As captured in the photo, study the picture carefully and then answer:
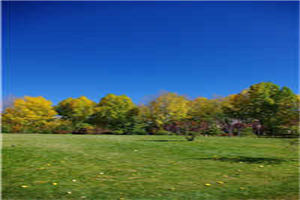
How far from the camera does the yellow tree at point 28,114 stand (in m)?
30.3

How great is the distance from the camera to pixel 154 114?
31.5m

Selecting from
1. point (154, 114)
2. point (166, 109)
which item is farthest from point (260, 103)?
point (154, 114)

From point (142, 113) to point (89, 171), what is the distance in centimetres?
2707

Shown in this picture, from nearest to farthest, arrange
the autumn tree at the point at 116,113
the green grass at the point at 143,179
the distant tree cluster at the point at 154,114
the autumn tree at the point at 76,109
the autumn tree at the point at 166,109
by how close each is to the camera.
Result: the green grass at the point at 143,179, the distant tree cluster at the point at 154,114, the autumn tree at the point at 166,109, the autumn tree at the point at 116,113, the autumn tree at the point at 76,109

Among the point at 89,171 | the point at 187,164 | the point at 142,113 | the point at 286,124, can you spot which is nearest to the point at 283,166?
the point at 286,124

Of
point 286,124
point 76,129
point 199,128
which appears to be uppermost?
point 286,124

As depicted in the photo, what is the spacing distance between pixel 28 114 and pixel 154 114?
1923cm

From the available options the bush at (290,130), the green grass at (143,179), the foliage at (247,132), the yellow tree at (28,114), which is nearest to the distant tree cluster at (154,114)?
the yellow tree at (28,114)

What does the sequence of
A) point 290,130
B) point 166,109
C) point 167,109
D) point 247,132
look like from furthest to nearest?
point 166,109 < point 167,109 < point 247,132 < point 290,130

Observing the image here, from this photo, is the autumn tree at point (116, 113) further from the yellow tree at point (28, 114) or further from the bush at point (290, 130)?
the bush at point (290, 130)

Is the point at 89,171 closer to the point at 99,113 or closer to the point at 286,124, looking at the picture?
the point at 286,124

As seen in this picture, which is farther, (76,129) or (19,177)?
(76,129)

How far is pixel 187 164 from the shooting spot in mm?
6266

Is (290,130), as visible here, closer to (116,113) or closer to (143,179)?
(143,179)
